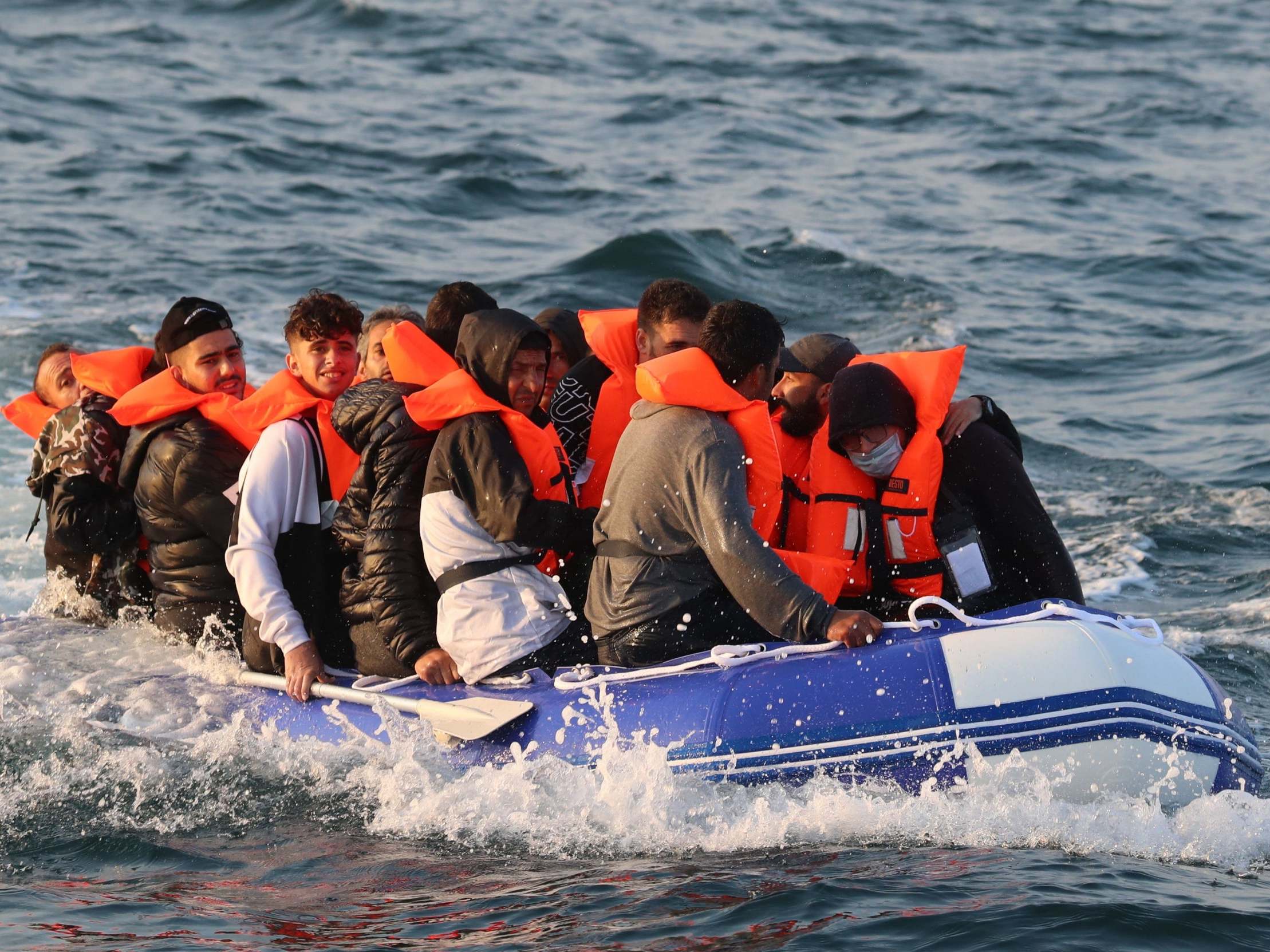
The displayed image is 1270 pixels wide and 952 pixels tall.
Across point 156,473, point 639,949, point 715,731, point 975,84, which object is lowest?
point 639,949

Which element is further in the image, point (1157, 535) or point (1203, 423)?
point (1203, 423)

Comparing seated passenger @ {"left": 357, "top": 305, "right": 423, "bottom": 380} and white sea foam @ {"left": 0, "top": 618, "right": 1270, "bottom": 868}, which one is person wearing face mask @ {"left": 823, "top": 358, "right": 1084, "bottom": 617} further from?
seated passenger @ {"left": 357, "top": 305, "right": 423, "bottom": 380}

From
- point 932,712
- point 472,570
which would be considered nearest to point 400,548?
point 472,570

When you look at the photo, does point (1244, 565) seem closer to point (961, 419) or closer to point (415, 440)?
point (961, 419)

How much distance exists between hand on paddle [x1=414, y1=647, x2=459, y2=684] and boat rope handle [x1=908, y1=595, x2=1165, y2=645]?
4.82 ft

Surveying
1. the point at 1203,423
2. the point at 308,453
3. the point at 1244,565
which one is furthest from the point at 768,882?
the point at 1203,423

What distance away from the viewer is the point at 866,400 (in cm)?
508

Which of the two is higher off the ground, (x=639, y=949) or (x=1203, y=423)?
(x=1203, y=423)

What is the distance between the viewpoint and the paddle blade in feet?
16.0

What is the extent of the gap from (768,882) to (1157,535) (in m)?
5.29

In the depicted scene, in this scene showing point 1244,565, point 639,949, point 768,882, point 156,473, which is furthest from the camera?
point 1244,565

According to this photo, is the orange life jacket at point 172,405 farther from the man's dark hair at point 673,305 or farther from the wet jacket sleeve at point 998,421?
the wet jacket sleeve at point 998,421

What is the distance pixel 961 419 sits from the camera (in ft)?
17.3

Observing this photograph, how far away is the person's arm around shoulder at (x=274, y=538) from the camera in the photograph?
205 inches
